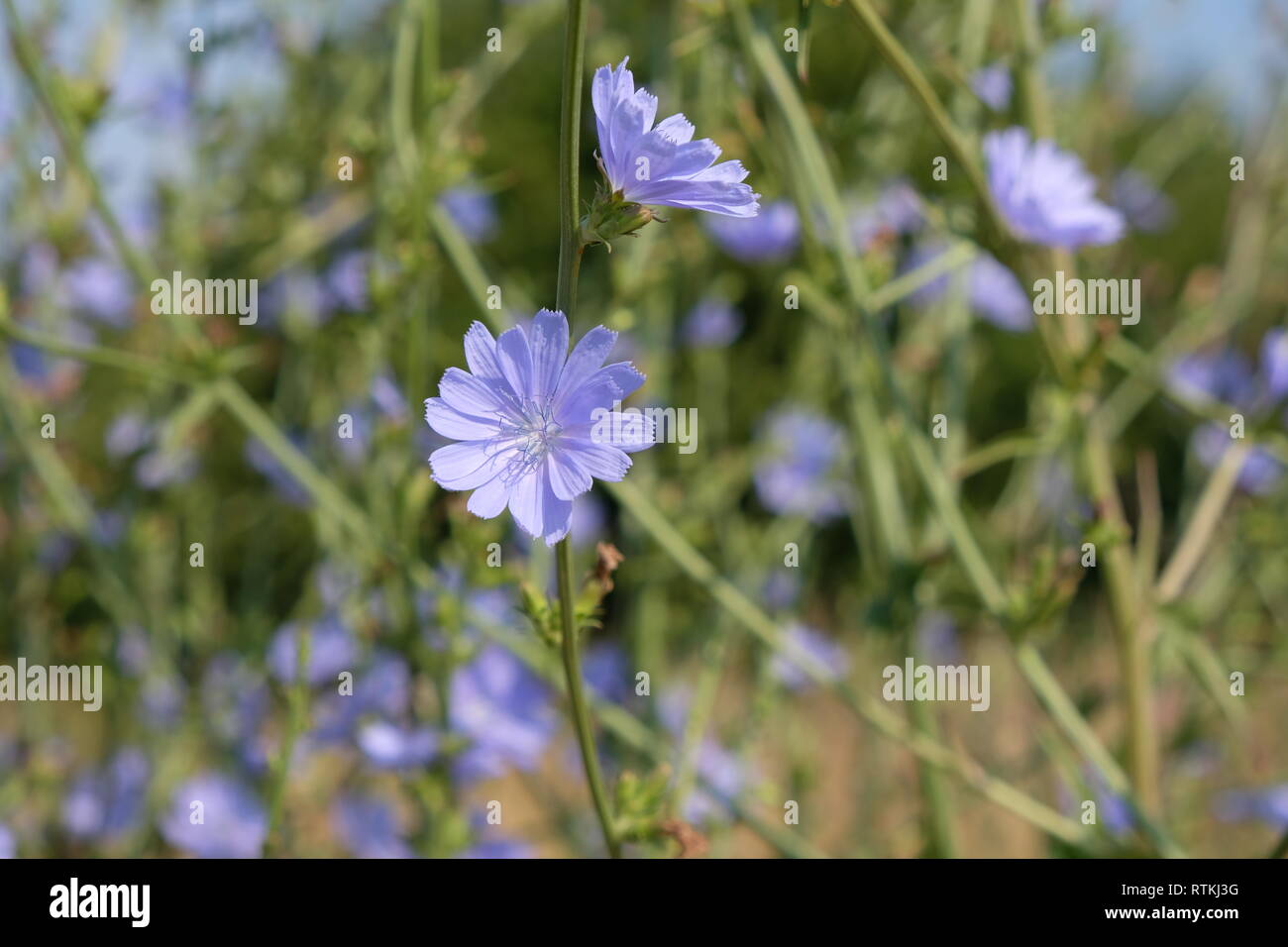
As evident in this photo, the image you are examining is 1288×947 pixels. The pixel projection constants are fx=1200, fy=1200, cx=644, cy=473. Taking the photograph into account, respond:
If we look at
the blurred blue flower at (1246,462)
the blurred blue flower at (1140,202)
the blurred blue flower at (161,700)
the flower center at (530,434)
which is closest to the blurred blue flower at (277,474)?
the blurred blue flower at (161,700)

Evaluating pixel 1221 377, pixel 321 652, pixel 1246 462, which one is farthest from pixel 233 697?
pixel 1221 377

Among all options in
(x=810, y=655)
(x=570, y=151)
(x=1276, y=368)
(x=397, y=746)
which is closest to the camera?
(x=570, y=151)

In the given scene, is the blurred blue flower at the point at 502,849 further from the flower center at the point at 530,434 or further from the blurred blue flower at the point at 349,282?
the flower center at the point at 530,434

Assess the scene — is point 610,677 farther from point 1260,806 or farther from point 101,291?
point 101,291
